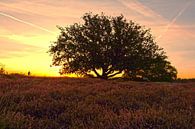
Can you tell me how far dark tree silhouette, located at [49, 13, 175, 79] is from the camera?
157ft

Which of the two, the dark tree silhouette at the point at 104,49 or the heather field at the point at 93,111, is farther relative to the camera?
the dark tree silhouette at the point at 104,49

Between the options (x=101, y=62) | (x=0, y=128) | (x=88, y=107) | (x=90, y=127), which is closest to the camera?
(x=0, y=128)

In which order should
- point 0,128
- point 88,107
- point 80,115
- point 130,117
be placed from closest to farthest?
point 0,128 → point 130,117 → point 80,115 → point 88,107

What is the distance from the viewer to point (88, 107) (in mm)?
10836

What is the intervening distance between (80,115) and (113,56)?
3785 cm

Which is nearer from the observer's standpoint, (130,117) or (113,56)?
(130,117)

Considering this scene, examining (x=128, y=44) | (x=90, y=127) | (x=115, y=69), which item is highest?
(x=128, y=44)

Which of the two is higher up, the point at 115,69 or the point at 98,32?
the point at 98,32

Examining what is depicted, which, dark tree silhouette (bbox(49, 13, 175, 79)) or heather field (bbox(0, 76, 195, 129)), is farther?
dark tree silhouette (bbox(49, 13, 175, 79))

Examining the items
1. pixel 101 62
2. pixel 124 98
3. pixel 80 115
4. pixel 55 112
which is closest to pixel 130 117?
pixel 80 115

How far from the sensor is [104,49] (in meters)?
47.9

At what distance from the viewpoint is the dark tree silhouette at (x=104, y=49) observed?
157ft

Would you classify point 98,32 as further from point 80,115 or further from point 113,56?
point 80,115

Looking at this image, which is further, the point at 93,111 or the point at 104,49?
the point at 104,49
